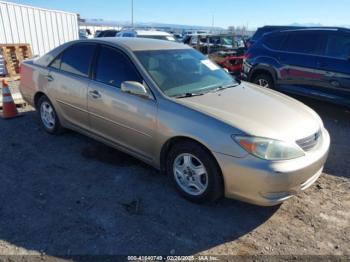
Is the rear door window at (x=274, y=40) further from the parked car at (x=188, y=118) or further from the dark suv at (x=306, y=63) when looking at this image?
the parked car at (x=188, y=118)

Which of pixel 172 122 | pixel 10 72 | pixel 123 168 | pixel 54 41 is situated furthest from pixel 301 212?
pixel 54 41

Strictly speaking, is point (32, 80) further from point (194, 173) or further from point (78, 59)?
point (194, 173)

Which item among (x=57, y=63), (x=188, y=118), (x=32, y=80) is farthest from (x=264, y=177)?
(x=32, y=80)

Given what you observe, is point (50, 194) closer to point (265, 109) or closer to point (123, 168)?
point (123, 168)

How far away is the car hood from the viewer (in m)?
2.99

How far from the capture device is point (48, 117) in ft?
17.2

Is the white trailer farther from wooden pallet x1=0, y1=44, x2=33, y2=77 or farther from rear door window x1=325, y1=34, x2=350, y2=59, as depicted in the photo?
rear door window x1=325, y1=34, x2=350, y2=59

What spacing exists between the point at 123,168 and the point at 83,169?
523 millimetres

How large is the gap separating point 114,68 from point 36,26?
9165 millimetres

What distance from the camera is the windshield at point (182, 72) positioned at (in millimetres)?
3660

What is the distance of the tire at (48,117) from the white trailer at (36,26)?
6503 millimetres

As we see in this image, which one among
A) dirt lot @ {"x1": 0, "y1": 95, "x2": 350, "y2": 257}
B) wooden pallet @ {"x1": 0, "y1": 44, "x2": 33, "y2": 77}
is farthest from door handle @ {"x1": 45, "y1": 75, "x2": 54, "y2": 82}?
wooden pallet @ {"x1": 0, "y1": 44, "x2": 33, "y2": 77}

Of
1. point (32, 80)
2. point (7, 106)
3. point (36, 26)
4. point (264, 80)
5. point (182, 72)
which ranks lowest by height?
point (7, 106)

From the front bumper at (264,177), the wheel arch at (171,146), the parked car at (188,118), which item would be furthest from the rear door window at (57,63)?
the front bumper at (264,177)
